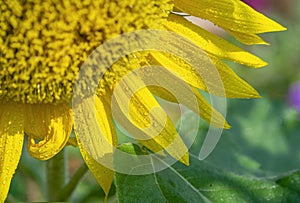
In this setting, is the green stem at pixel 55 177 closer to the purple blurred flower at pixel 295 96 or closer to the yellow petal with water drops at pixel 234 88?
the yellow petal with water drops at pixel 234 88

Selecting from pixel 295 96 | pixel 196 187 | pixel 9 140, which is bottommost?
pixel 295 96

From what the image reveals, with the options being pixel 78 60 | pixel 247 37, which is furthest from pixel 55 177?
pixel 247 37

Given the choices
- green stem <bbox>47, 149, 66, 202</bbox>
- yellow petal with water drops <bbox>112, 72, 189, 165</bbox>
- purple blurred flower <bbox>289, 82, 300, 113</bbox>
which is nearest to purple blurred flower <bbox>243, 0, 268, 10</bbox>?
purple blurred flower <bbox>289, 82, 300, 113</bbox>

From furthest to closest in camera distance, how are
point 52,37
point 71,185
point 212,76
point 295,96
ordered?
point 295,96, point 71,185, point 212,76, point 52,37

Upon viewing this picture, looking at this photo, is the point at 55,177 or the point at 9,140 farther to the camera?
the point at 55,177

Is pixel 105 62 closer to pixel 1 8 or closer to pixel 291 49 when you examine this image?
pixel 1 8

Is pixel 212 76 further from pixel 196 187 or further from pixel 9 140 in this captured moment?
pixel 9 140
